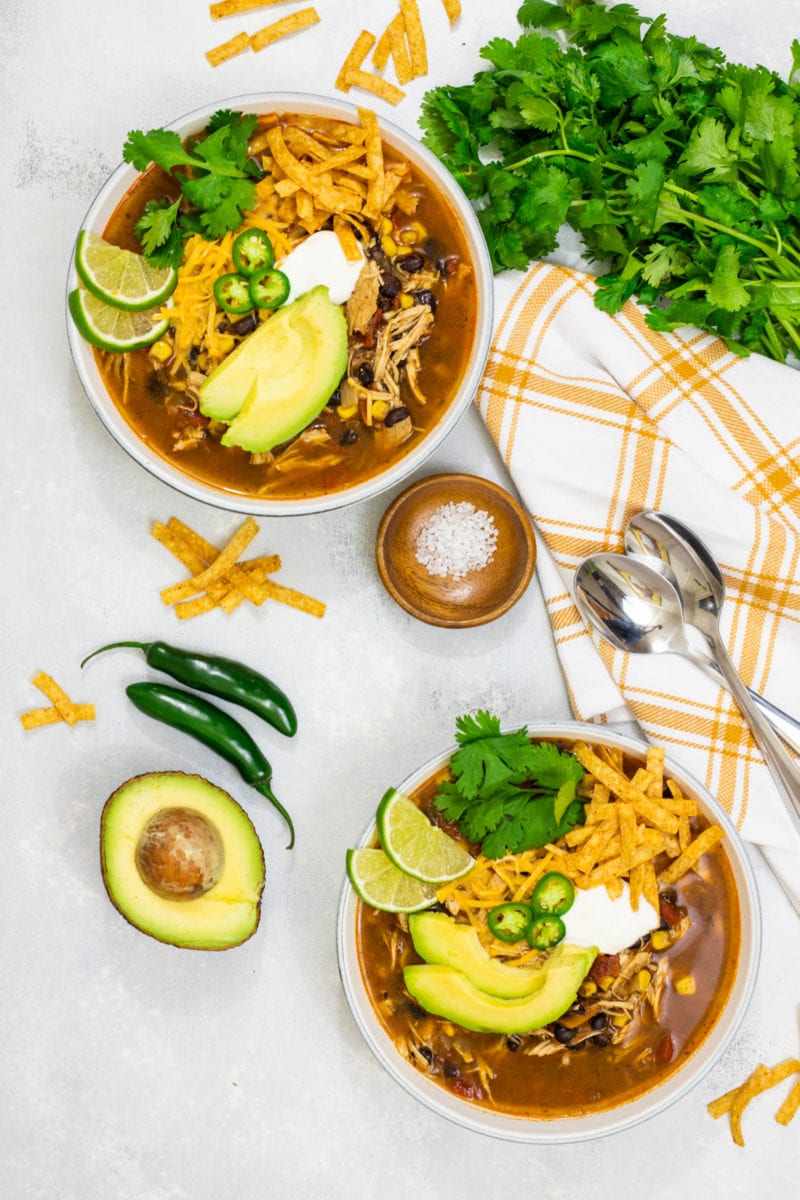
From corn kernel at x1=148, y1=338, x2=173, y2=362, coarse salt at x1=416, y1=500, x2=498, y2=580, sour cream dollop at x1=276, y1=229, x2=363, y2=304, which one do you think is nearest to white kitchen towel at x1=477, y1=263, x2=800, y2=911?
coarse salt at x1=416, y1=500, x2=498, y2=580

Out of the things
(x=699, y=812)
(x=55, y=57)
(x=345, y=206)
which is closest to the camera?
(x=345, y=206)

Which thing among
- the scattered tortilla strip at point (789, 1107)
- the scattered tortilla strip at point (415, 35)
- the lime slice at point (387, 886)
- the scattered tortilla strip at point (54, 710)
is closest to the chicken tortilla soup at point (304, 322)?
the scattered tortilla strip at point (415, 35)

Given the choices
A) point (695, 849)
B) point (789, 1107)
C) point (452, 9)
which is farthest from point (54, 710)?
point (789, 1107)

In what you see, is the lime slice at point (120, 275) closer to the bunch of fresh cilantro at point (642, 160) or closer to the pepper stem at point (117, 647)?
the bunch of fresh cilantro at point (642, 160)

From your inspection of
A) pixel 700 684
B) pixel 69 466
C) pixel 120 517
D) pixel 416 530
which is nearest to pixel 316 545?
pixel 416 530

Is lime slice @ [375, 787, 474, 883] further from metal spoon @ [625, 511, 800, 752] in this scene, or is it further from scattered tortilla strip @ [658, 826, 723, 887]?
metal spoon @ [625, 511, 800, 752]

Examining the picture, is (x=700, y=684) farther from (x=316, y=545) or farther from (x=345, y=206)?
(x=345, y=206)
